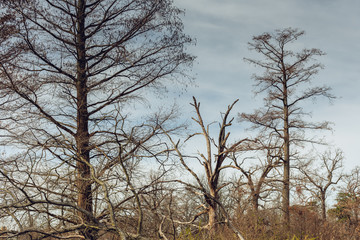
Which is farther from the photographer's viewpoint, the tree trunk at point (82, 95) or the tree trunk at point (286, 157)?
the tree trunk at point (286, 157)

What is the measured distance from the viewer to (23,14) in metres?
9.74

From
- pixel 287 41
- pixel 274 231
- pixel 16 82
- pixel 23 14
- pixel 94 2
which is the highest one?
pixel 287 41

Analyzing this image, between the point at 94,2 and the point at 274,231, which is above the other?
the point at 94,2

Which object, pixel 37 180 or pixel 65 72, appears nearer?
pixel 37 180

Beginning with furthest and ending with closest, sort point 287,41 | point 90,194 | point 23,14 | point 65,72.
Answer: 1. point 287,41
2. point 65,72
3. point 23,14
4. point 90,194

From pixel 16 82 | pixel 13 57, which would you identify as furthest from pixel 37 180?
pixel 13 57

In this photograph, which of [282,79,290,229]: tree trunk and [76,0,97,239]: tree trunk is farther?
[282,79,290,229]: tree trunk

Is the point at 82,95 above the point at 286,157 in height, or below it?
above

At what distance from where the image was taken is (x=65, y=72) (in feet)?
35.1

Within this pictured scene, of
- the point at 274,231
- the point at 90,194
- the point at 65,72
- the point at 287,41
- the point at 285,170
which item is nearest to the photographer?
the point at 274,231

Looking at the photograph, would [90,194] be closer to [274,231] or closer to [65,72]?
[65,72]

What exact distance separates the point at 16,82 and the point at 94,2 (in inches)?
128

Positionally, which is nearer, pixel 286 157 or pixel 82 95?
pixel 82 95

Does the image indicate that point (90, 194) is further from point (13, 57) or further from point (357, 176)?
point (357, 176)
